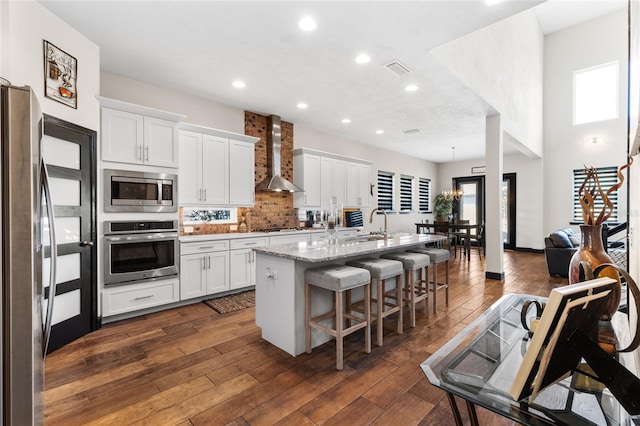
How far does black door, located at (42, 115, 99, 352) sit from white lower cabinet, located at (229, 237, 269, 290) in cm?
161

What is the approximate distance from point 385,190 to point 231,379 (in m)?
7.07

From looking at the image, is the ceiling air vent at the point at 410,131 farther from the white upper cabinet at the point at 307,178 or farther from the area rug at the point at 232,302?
the area rug at the point at 232,302

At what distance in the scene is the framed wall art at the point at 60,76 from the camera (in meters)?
2.65

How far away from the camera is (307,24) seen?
2.80m

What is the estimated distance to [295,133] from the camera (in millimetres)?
6145

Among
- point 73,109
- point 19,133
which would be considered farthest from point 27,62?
point 19,133

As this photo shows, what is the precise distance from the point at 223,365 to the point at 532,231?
9.35 metres

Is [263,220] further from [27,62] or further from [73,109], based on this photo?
[27,62]

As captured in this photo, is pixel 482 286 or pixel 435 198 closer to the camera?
pixel 482 286

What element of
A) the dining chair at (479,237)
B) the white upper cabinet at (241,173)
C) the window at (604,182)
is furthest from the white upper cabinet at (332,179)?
the window at (604,182)

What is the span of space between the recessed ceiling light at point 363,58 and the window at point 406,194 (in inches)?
238

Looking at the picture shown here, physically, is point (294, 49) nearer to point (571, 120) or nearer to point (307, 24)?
point (307, 24)

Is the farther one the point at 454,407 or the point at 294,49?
the point at 294,49

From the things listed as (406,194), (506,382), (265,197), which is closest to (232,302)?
(265,197)
